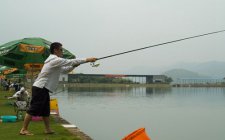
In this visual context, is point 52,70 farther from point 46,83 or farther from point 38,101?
point 38,101

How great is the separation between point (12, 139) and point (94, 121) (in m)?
9.55

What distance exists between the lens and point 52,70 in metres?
6.60

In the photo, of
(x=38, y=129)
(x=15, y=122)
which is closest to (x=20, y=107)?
(x=15, y=122)

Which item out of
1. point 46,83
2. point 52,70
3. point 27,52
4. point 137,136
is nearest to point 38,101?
point 46,83

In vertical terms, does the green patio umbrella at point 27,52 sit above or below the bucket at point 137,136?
above

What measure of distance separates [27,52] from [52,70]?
6.14 meters

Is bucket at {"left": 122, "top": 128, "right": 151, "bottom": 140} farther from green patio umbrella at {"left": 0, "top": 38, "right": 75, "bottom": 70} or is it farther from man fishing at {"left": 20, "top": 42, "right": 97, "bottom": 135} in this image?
green patio umbrella at {"left": 0, "top": 38, "right": 75, "bottom": 70}

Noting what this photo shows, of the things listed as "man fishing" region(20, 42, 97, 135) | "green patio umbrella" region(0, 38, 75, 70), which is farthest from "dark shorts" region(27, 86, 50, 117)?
"green patio umbrella" region(0, 38, 75, 70)

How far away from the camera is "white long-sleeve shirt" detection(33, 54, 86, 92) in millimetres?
6473

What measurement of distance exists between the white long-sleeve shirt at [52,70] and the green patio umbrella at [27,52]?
4.60 metres

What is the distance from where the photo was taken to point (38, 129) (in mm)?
8117

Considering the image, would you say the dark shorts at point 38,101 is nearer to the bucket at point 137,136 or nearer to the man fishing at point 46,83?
the man fishing at point 46,83

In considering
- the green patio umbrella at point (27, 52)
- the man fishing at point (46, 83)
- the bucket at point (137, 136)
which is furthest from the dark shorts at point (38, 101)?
the green patio umbrella at point (27, 52)

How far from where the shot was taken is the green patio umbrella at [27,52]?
12.1 m
